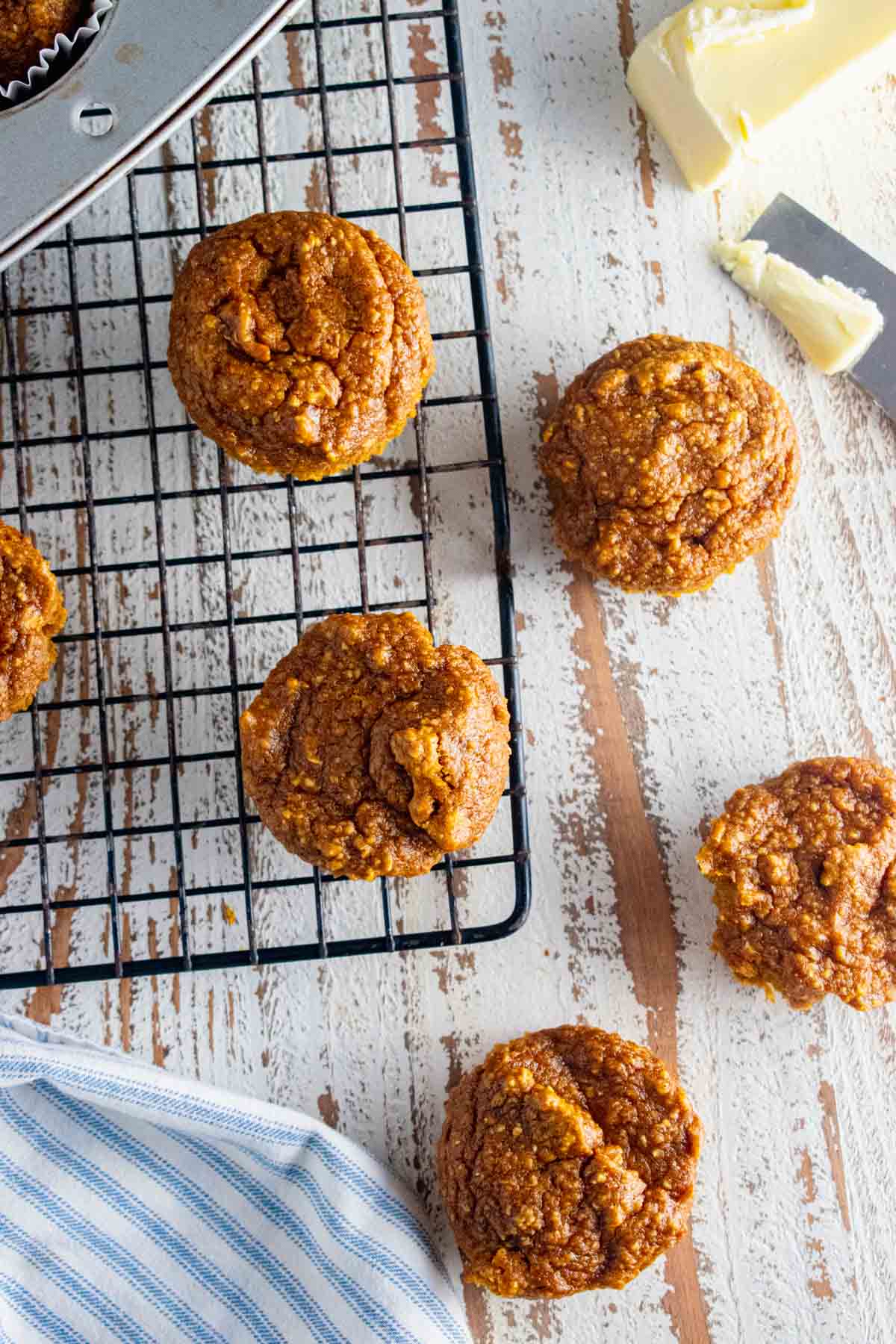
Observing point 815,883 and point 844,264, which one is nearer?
point 815,883

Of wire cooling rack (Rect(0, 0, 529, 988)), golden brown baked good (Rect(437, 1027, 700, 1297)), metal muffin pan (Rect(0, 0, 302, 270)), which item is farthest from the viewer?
wire cooling rack (Rect(0, 0, 529, 988))

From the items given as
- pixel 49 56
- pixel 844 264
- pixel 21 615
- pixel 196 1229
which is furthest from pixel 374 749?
pixel 844 264

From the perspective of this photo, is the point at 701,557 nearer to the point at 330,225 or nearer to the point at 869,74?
the point at 330,225

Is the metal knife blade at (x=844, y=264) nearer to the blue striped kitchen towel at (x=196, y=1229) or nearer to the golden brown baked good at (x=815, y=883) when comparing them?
the golden brown baked good at (x=815, y=883)

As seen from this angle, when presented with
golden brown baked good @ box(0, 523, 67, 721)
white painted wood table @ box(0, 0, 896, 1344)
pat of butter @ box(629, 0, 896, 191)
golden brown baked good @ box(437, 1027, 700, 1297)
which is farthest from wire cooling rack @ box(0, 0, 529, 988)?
pat of butter @ box(629, 0, 896, 191)

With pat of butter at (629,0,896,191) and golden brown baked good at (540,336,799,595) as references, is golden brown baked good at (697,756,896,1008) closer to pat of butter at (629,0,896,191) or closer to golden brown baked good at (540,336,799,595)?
golden brown baked good at (540,336,799,595)

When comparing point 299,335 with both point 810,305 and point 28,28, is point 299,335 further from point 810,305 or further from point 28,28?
point 810,305
